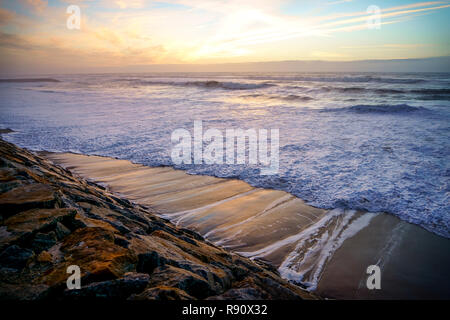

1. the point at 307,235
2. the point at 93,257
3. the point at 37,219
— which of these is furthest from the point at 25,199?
the point at 307,235

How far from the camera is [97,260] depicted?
6.65 ft

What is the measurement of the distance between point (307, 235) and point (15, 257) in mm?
3471

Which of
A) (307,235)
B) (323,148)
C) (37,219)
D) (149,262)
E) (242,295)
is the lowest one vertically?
(307,235)

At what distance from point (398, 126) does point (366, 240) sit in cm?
916

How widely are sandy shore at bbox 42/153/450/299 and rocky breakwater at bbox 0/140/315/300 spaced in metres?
0.83

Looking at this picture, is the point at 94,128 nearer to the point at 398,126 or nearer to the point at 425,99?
the point at 398,126

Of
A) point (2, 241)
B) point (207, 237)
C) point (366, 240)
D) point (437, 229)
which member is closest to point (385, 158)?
point (437, 229)

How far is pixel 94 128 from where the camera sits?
10.7 meters

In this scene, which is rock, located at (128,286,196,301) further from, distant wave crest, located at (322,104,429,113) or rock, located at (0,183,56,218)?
distant wave crest, located at (322,104,429,113)

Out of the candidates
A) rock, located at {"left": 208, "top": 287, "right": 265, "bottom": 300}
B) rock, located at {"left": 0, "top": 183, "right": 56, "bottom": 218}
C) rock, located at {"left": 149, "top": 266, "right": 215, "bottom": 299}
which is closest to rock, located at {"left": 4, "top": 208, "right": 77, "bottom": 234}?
rock, located at {"left": 0, "top": 183, "right": 56, "bottom": 218}

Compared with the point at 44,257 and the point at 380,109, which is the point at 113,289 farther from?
the point at 380,109

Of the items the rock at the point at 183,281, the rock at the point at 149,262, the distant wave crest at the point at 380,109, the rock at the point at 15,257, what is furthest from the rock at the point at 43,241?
the distant wave crest at the point at 380,109

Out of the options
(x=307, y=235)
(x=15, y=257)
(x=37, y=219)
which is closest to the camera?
(x=15, y=257)

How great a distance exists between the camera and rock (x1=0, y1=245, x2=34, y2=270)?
1932 millimetres
